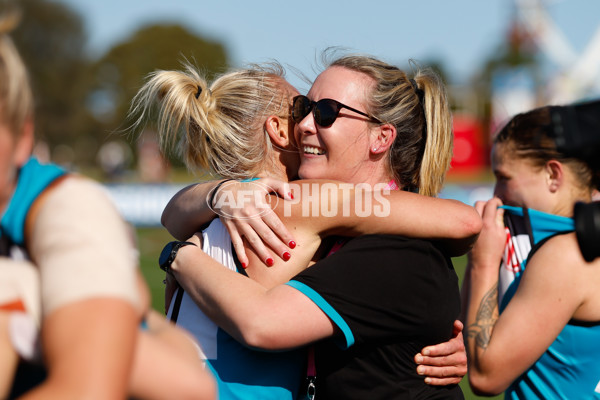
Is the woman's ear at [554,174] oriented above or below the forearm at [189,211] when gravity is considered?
above

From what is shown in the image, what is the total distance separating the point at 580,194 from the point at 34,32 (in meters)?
64.9

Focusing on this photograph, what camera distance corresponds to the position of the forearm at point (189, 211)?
2.61m

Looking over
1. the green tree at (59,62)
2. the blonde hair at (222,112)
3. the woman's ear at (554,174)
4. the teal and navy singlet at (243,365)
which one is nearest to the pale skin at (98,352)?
the teal and navy singlet at (243,365)

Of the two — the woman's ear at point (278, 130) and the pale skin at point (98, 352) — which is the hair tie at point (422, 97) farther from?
the pale skin at point (98, 352)

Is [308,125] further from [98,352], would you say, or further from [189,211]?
[98,352]

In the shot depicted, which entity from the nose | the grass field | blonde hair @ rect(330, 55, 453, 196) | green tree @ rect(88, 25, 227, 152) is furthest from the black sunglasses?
green tree @ rect(88, 25, 227, 152)

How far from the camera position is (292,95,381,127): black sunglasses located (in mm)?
2723

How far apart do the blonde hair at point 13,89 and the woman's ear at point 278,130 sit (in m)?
1.58

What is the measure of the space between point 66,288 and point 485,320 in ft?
6.97

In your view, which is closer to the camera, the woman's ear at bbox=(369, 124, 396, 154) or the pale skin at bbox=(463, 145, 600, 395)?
the pale skin at bbox=(463, 145, 600, 395)

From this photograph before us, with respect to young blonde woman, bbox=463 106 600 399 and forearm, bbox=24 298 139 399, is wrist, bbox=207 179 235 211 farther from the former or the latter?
forearm, bbox=24 298 139 399

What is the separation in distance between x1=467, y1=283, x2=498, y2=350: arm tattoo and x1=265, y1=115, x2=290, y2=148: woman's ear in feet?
3.84

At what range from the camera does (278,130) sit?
2.83m

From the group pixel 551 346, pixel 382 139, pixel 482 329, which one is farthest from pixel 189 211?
pixel 551 346
